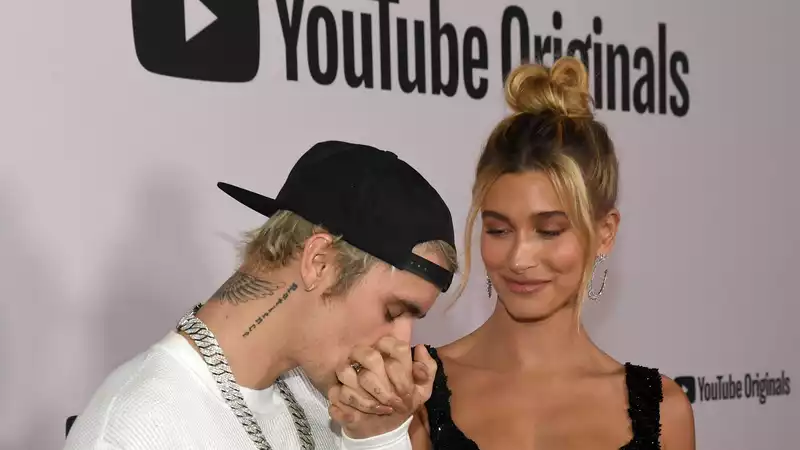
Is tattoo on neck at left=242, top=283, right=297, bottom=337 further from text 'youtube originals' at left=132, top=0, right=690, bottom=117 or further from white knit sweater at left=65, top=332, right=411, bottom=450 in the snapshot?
text 'youtube originals' at left=132, top=0, right=690, bottom=117

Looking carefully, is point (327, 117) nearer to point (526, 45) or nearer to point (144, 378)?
point (526, 45)

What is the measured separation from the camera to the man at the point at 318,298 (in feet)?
A: 4.76

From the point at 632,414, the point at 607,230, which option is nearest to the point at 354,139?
the point at 607,230

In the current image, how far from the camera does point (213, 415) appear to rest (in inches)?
56.8

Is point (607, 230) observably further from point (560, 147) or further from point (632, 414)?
point (632, 414)

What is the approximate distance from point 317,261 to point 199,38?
2.79ft

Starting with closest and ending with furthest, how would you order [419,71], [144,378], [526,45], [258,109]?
[144,378] < [258,109] < [419,71] < [526,45]

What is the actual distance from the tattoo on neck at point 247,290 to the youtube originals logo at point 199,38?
0.76 metres

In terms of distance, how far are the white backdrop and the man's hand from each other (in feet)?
2.18

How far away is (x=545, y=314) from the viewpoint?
6.15 feet

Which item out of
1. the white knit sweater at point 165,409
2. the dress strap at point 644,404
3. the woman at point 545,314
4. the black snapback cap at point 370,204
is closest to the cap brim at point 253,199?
the black snapback cap at point 370,204

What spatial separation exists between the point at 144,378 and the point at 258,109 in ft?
3.21

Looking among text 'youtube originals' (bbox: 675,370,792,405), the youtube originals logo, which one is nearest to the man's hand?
the youtube originals logo

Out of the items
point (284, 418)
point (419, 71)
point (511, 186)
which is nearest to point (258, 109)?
point (419, 71)
